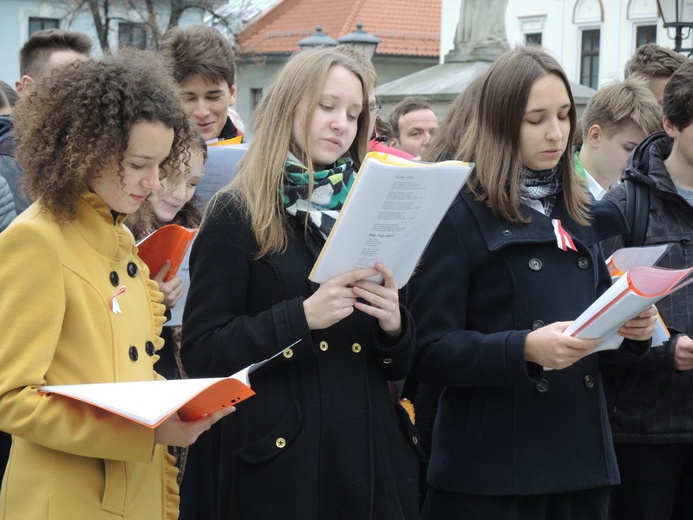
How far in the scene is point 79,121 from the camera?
282 cm

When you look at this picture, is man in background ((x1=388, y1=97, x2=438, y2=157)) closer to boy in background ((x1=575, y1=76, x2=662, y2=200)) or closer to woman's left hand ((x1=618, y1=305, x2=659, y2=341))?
boy in background ((x1=575, y1=76, x2=662, y2=200))

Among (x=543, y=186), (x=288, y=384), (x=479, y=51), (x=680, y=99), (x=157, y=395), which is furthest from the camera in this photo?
(x=479, y=51)

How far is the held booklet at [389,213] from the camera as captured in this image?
2.82 meters

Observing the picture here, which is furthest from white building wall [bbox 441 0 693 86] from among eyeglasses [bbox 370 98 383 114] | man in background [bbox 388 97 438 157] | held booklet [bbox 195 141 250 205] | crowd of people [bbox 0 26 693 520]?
crowd of people [bbox 0 26 693 520]

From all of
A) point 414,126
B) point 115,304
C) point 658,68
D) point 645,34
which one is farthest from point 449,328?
point 645,34

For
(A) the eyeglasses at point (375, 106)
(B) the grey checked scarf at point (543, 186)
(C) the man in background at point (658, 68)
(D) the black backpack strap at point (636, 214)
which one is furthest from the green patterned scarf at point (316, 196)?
(C) the man in background at point (658, 68)

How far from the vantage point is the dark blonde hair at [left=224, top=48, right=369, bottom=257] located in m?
3.17

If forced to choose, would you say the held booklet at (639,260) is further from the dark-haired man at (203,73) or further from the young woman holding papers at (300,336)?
the dark-haired man at (203,73)

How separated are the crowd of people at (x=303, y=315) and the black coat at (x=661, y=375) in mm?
61

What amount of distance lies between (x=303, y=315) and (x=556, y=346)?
29.1 inches

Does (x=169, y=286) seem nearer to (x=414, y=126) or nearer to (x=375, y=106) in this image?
(x=375, y=106)

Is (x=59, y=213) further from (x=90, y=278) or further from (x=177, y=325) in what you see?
(x=177, y=325)

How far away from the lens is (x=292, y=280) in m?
3.19

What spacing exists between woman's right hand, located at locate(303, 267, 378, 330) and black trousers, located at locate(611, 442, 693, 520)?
1623 mm
